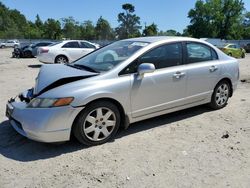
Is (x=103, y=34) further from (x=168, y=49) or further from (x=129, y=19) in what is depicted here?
(x=168, y=49)

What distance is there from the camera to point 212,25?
71125 mm

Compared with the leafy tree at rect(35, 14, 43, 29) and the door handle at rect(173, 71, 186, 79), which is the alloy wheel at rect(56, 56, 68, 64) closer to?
the door handle at rect(173, 71, 186, 79)

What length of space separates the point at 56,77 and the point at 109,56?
1.12 m

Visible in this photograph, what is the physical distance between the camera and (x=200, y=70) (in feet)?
19.7

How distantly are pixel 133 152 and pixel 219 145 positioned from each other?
4.28ft

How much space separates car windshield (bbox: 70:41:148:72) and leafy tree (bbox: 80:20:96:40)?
284 ft

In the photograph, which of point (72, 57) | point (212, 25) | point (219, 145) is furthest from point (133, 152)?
point (212, 25)

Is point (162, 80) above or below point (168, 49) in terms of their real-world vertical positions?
below

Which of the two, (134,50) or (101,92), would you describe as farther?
(134,50)

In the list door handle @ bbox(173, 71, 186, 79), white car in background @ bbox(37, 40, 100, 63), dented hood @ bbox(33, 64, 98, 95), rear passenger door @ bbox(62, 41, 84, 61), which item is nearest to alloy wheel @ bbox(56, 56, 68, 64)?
white car in background @ bbox(37, 40, 100, 63)

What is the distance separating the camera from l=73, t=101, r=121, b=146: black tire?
457 centimetres

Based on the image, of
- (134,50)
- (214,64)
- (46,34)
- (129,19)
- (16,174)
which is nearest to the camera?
(16,174)

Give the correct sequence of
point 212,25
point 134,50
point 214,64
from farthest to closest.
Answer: point 212,25 < point 214,64 < point 134,50

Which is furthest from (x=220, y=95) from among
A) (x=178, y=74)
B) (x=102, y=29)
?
(x=102, y=29)
